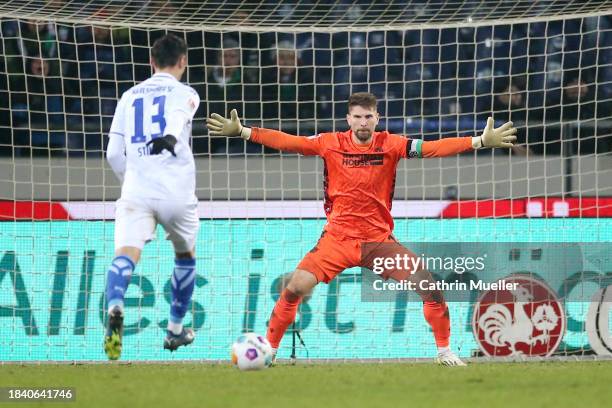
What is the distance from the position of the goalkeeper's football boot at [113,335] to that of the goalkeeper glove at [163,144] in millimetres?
944

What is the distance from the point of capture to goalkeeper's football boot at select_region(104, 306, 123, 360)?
6.61 meters

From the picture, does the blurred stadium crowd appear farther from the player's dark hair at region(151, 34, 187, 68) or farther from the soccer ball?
the player's dark hair at region(151, 34, 187, 68)

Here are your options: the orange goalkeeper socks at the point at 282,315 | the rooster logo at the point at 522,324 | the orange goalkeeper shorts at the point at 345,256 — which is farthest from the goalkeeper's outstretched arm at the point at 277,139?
the rooster logo at the point at 522,324

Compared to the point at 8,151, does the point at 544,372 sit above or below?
below

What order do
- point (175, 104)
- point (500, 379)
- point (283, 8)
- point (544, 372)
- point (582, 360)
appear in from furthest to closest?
point (283, 8) < point (582, 360) < point (544, 372) < point (500, 379) < point (175, 104)

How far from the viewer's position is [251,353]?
7.54m

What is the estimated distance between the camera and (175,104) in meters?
6.90

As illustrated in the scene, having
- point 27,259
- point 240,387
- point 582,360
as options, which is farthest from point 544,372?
point 27,259

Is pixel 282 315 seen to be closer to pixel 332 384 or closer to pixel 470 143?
pixel 332 384

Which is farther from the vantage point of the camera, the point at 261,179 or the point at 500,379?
the point at 261,179

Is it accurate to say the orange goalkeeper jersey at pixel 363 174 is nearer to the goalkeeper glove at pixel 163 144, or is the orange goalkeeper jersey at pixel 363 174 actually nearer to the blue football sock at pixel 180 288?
the blue football sock at pixel 180 288

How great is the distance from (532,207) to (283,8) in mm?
3547

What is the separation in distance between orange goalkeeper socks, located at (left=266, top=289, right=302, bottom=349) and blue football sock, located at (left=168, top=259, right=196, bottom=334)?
1288 millimetres

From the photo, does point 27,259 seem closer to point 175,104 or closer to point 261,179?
point 261,179
